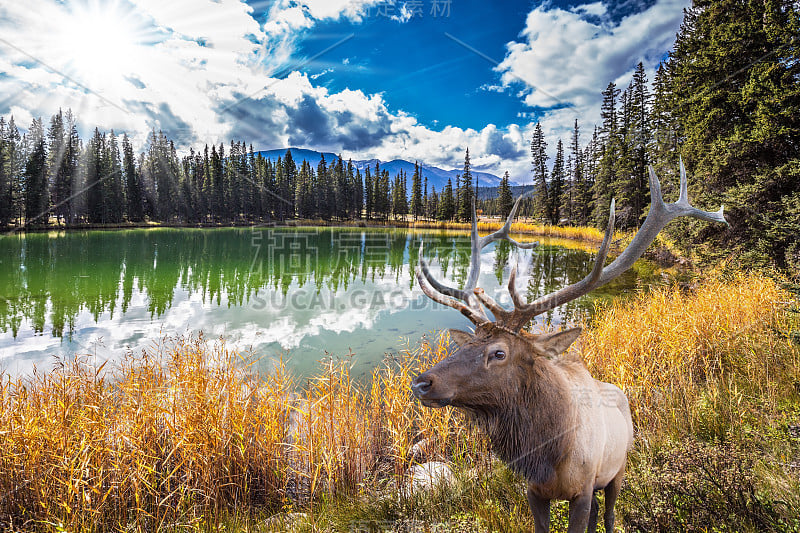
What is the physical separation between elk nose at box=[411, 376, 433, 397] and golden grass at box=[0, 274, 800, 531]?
164 centimetres

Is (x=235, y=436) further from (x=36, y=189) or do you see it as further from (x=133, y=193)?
(x=133, y=193)

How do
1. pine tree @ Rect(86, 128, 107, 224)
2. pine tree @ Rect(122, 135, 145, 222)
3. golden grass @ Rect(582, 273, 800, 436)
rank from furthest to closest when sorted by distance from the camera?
1. pine tree @ Rect(122, 135, 145, 222)
2. pine tree @ Rect(86, 128, 107, 224)
3. golden grass @ Rect(582, 273, 800, 436)

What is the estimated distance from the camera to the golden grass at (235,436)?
313 cm

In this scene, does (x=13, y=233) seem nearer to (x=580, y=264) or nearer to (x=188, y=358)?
(x=188, y=358)

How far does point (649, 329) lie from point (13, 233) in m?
55.7

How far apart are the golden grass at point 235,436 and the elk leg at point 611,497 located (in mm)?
813

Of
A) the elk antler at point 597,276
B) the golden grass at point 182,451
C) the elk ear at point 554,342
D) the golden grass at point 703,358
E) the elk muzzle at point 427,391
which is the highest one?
the elk antler at point 597,276

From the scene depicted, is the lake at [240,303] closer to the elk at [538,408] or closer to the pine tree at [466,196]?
the elk at [538,408]

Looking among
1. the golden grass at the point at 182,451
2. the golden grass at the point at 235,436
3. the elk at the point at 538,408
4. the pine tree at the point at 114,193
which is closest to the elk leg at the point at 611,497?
the elk at the point at 538,408

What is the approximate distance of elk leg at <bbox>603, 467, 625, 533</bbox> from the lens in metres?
2.11

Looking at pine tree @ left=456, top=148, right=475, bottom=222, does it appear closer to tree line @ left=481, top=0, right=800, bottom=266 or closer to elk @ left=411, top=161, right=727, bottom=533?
tree line @ left=481, top=0, right=800, bottom=266

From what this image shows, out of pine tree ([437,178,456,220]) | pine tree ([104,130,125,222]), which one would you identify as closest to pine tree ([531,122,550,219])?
pine tree ([437,178,456,220])

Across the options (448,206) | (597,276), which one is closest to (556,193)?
(448,206)

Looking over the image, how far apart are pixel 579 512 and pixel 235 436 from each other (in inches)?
135
